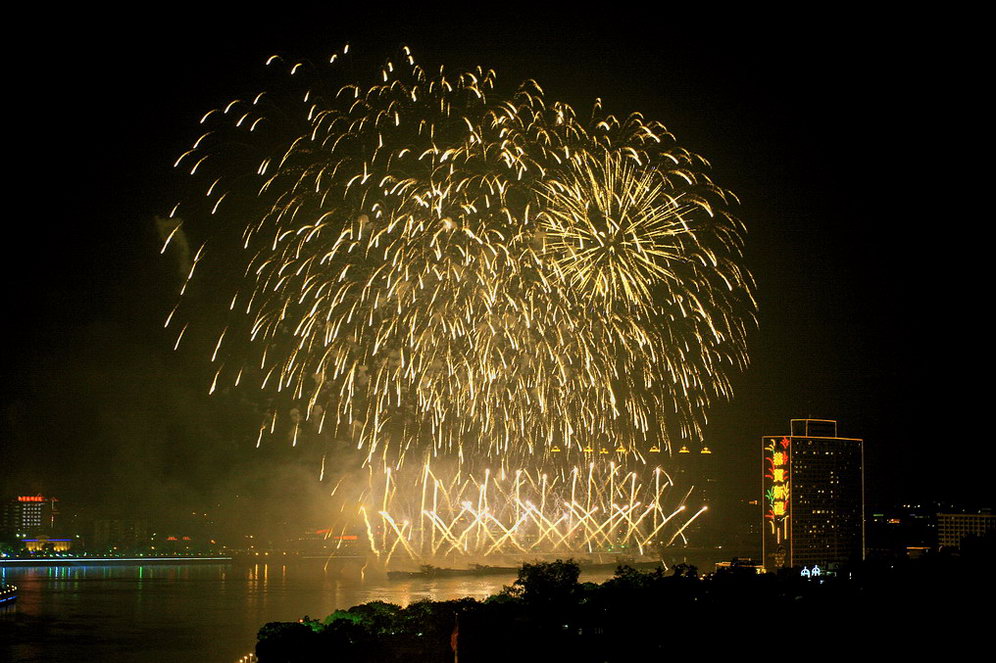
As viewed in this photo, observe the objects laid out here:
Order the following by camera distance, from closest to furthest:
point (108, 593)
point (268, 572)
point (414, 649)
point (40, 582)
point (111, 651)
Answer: point (414, 649) < point (111, 651) < point (108, 593) < point (40, 582) < point (268, 572)

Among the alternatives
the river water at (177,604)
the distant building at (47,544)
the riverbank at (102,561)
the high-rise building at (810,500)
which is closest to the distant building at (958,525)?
the high-rise building at (810,500)

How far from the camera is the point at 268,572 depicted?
6888 cm

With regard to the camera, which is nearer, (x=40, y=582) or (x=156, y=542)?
(x=40, y=582)

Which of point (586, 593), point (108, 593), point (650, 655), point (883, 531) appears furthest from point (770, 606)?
point (883, 531)

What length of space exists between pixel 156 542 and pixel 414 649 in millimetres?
70423

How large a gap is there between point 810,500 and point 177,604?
30.2 meters

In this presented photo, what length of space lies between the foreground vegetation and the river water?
8410 mm

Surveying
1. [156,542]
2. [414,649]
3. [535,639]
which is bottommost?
[156,542]

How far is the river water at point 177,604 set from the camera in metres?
33.2

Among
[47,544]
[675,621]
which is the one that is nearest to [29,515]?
[47,544]

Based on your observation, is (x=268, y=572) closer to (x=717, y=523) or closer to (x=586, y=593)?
(x=717, y=523)

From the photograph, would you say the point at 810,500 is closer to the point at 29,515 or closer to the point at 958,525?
the point at 958,525

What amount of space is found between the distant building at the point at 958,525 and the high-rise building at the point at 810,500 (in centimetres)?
536

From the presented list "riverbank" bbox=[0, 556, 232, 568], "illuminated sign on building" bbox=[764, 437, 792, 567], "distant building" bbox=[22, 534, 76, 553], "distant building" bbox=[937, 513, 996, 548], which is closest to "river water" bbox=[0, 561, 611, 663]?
"riverbank" bbox=[0, 556, 232, 568]
